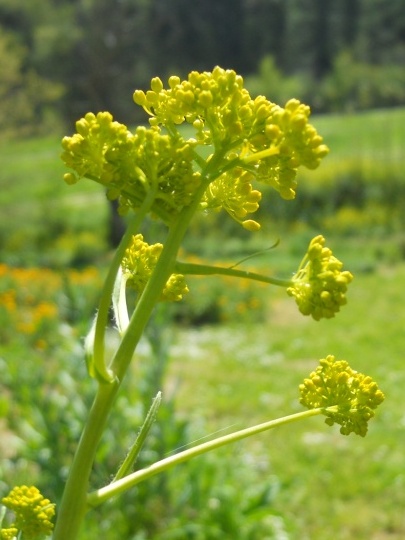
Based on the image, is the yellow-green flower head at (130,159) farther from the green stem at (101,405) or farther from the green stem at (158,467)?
the green stem at (158,467)

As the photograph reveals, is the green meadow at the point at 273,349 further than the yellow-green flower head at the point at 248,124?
Yes

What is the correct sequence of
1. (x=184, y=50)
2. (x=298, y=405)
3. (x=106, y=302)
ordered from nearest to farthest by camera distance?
(x=106, y=302) → (x=298, y=405) → (x=184, y=50)

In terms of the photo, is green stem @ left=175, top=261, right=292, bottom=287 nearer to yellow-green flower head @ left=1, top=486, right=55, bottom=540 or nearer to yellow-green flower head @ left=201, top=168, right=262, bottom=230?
→ yellow-green flower head @ left=201, top=168, right=262, bottom=230

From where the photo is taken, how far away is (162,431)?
13.3 ft

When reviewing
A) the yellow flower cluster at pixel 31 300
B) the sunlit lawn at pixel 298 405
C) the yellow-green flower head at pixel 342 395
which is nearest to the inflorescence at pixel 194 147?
the yellow-green flower head at pixel 342 395

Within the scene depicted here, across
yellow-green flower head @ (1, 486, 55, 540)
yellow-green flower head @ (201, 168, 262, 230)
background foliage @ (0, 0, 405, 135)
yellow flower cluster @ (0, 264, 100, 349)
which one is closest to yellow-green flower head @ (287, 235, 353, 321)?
yellow-green flower head @ (201, 168, 262, 230)

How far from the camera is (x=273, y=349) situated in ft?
30.7

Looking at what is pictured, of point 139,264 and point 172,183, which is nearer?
point 172,183

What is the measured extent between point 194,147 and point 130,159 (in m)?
0.08

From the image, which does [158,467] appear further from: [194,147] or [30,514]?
[194,147]

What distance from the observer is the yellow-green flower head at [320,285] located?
0.88 m

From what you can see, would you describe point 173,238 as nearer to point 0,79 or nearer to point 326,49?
point 0,79

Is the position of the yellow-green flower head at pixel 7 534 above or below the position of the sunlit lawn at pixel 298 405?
below

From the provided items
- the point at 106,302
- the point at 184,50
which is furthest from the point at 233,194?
the point at 184,50
